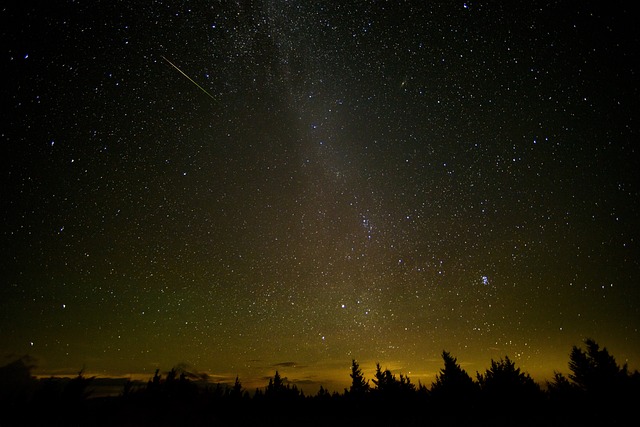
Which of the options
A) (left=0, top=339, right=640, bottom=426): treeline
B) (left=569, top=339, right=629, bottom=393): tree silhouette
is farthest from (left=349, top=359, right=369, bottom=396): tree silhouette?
(left=569, top=339, right=629, bottom=393): tree silhouette

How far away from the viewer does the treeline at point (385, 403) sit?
21625 millimetres

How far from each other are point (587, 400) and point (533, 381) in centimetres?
631

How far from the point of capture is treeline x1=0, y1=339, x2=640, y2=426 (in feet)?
70.9

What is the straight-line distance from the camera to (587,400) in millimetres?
21688

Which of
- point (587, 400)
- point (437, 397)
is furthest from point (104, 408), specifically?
point (587, 400)

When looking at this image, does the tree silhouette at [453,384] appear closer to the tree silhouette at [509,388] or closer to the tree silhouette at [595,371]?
the tree silhouette at [509,388]

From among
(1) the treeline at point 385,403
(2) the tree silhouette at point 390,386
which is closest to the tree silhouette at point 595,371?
(1) the treeline at point 385,403

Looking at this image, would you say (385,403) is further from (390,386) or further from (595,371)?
(595,371)

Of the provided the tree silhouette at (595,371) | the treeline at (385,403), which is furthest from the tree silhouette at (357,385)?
the tree silhouette at (595,371)

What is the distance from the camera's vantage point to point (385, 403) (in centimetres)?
3309

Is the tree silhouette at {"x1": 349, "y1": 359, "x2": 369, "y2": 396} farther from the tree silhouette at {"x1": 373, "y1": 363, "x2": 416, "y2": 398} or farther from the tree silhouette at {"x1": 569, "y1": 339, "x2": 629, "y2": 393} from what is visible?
the tree silhouette at {"x1": 569, "y1": 339, "x2": 629, "y2": 393}

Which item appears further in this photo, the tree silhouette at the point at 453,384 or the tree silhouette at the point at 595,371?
the tree silhouette at the point at 453,384

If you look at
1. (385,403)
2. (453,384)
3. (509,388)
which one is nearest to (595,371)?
(509,388)

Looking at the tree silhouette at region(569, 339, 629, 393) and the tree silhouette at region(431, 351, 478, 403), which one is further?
the tree silhouette at region(431, 351, 478, 403)
